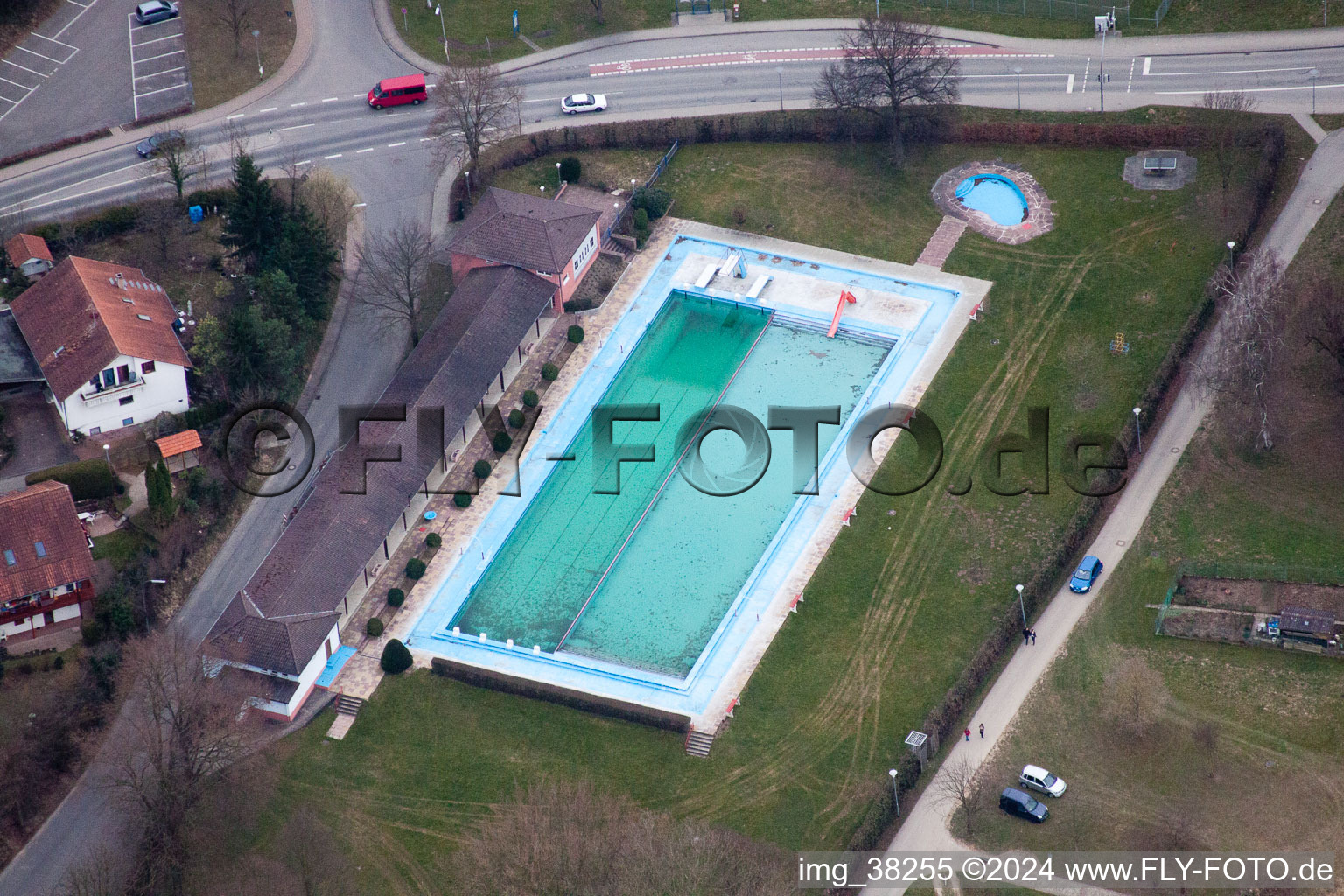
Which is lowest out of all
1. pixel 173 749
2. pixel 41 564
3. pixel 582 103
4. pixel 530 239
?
pixel 173 749

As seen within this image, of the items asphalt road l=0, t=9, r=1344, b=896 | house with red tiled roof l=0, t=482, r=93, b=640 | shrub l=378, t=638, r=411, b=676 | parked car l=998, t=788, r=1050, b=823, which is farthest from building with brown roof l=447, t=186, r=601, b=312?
parked car l=998, t=788, r=1050, b=823

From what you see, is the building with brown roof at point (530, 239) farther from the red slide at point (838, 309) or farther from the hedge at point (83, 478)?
the hedge at point (83, 478)

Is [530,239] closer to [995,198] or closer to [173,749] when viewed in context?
[995,198]

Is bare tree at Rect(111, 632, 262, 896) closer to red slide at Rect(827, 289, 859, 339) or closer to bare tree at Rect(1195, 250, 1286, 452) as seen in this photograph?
red slide at Rect(827, 289, 859, 339)

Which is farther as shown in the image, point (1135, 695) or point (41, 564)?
point (41, 564)

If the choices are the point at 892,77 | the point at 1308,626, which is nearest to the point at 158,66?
the point at 892,77

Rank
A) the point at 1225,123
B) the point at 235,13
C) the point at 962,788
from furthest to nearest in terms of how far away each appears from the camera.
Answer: the point at 235,13
the point at 1225,123
the point at 962,788

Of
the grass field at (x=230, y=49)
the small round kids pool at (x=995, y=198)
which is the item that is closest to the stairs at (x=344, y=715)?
the grass field at (x=230, y=49)

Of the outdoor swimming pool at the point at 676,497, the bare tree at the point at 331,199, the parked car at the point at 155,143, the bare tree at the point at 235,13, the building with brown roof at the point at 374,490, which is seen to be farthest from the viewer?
the bare tree at the point at 235,13
